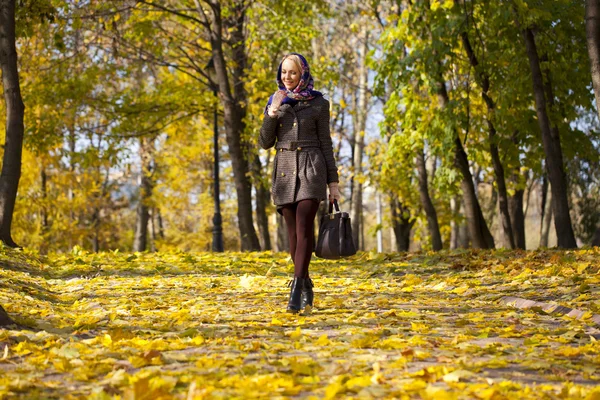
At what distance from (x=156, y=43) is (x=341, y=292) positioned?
14975 mm

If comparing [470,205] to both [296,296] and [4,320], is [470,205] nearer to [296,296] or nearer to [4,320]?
[296,296]

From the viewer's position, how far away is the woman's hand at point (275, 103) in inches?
277

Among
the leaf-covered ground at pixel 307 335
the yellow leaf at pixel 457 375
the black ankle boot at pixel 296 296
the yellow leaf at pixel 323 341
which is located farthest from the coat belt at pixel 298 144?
the yellow leaf at pixel 457 375

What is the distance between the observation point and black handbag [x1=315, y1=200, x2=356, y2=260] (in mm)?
7086

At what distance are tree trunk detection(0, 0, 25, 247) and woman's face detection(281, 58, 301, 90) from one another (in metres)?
7.57

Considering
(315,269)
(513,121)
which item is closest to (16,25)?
(315,269)

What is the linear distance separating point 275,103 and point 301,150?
476 mm

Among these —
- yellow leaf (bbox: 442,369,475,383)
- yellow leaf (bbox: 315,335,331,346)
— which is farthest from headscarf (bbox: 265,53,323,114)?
A: yellow leaf (bbox: 442,369,475,383)

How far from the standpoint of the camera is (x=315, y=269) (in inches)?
493

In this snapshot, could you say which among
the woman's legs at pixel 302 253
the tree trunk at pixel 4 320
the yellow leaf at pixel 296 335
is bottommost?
the yellow leaf at pixel 296 335

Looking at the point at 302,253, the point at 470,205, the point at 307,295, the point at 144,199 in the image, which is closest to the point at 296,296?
the point at 307,295

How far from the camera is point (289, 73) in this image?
7082 millimetres

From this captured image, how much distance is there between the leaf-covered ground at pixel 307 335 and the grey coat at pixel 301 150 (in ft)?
3.62

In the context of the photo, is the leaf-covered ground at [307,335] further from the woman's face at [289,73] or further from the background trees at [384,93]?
the background trees at [384,93]
